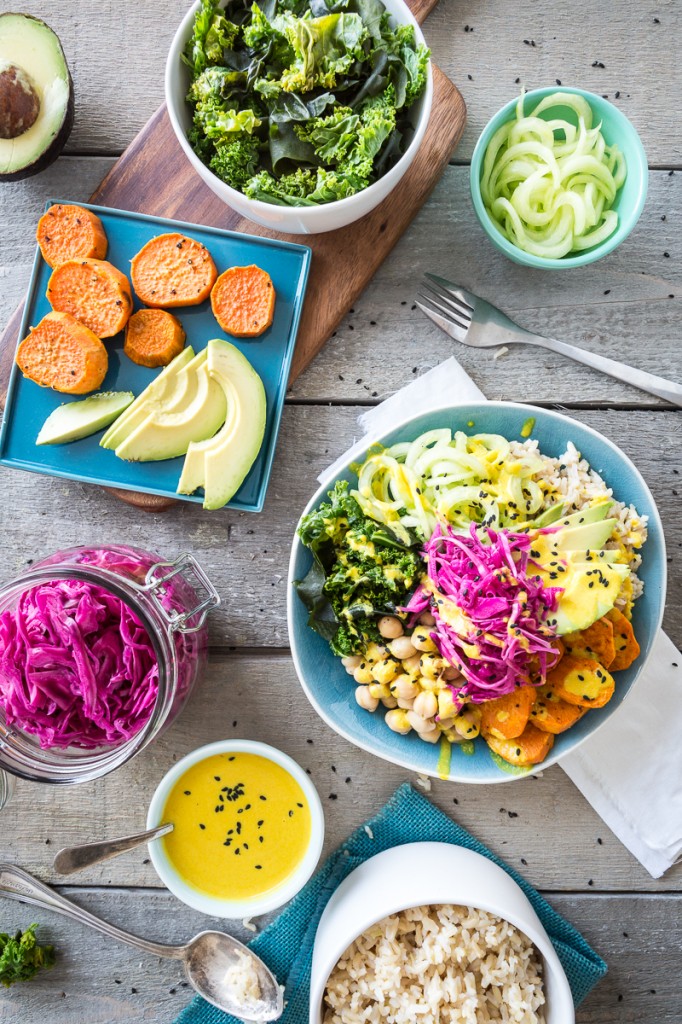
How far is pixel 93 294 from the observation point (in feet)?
5.06

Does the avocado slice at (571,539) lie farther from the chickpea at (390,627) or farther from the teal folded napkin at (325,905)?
the teal folded napkin at (325,905)

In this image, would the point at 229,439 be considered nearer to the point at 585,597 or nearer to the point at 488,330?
the point at 488,330

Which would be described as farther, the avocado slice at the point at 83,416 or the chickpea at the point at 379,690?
the avocado slice at the point at 83,416

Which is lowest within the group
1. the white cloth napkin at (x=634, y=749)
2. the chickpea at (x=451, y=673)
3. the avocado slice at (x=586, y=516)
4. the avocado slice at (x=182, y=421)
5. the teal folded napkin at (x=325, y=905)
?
the teal folded napkin at (x=325, y=905)

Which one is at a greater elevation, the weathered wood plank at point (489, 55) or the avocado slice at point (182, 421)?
the weathered wood plank at point (489, 55)

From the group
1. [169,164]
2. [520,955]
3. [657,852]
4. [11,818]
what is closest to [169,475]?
[169,164]

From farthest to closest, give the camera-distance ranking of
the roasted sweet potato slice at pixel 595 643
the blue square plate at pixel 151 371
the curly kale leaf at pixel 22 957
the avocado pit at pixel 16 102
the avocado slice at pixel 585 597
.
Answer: the curly kale leaf at pixel 22 957
the blue square plate at pixel 151 371
the avocado pit at pixel 16 102
the roasted sweet potato slice at pixel 595 643
the avocado slice at pixel 585 597

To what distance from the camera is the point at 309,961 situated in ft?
5.40

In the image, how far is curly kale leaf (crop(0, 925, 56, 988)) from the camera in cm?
165

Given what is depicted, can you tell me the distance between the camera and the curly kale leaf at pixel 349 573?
1.35 m

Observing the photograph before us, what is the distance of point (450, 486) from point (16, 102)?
1091 millimetres

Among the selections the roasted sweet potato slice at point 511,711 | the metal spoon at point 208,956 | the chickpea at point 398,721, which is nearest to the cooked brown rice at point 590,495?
the roasted sweet potato slice at point 511,711

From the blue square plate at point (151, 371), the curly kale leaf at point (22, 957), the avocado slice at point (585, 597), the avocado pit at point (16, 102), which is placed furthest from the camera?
the curly kale leaf at point (22, 957)

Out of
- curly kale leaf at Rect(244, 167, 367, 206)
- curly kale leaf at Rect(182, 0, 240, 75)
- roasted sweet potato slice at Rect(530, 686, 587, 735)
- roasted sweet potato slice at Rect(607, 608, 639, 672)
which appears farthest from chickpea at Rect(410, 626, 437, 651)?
curly kale leaf at Rect(182, 0, 240, 75)
